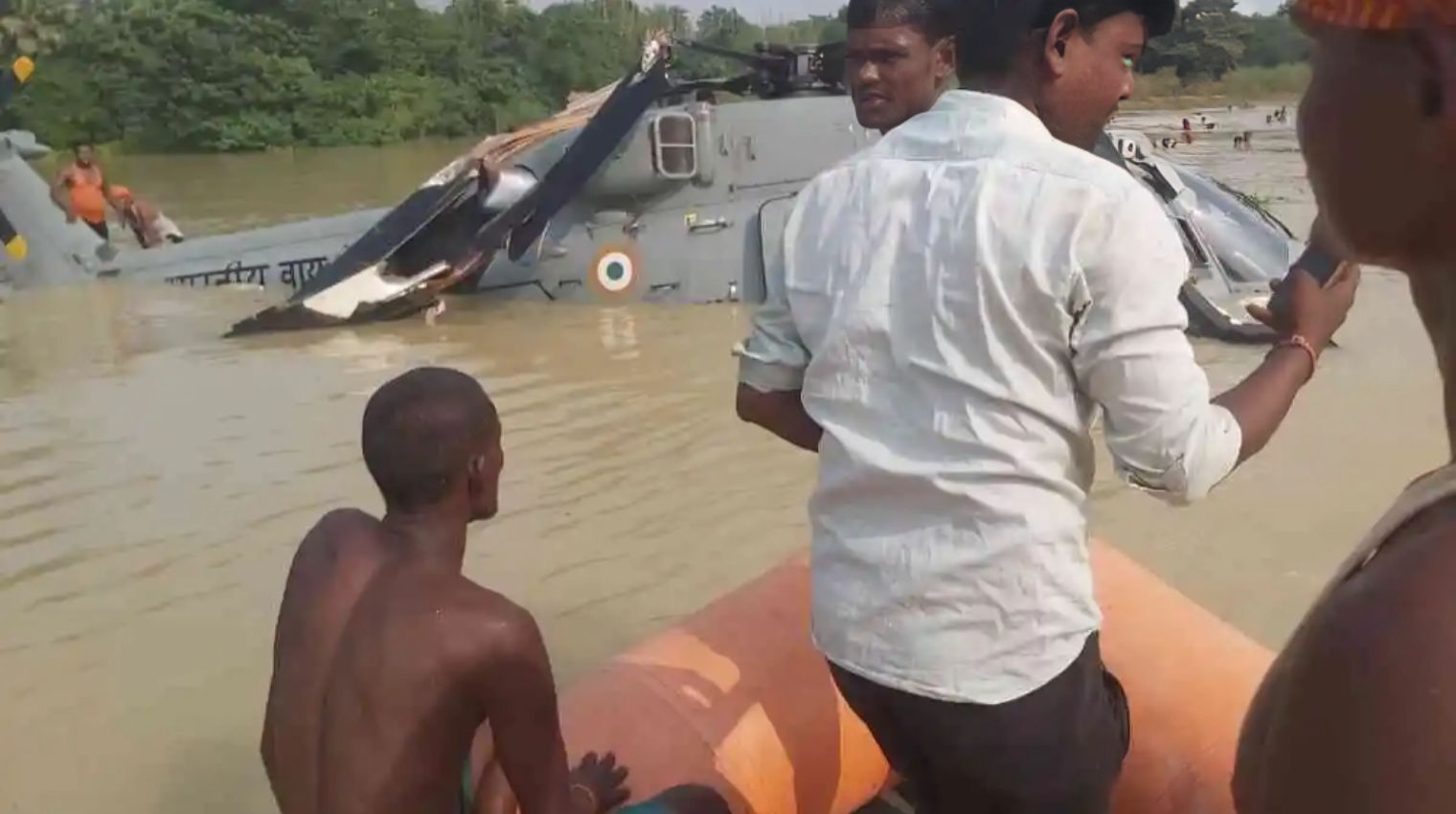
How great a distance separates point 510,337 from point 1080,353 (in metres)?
8.58

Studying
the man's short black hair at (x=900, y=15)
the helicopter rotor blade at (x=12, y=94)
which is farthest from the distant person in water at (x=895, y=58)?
the helicopter rotor blade at (x=12, y=94)

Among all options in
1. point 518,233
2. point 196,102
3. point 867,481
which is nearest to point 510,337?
point 518,233

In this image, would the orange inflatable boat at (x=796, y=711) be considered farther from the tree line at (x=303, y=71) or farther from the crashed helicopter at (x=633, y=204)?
the tree line at (x=303, y=71)

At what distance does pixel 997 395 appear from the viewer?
1.79m

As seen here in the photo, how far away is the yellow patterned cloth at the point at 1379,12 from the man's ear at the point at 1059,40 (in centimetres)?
92

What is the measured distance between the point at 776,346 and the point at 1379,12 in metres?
1.24

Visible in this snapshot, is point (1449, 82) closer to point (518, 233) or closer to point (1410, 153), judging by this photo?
point (1410, 153)

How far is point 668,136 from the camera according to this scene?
35.3ft

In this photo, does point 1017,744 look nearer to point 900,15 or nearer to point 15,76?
point 900,15

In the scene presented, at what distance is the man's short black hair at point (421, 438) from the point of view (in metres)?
2.24

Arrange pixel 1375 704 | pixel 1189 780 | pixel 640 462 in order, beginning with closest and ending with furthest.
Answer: pixel 1375 704
pixel 1189 780
pixel 640 462

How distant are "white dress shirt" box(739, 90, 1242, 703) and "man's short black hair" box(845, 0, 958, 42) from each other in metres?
1.61

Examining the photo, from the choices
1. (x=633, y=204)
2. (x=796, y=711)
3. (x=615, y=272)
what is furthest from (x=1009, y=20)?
(x=633, y=204)

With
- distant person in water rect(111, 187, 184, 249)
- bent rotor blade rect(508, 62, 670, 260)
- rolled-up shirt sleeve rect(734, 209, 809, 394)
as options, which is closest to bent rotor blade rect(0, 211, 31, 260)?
distant person in water rect(111, 187, 184, 249)
